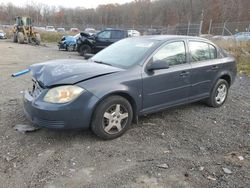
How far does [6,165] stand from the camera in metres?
3.37

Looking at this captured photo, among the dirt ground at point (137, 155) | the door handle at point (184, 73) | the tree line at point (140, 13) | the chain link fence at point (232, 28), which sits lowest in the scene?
the dirt ground at point (137, 155)

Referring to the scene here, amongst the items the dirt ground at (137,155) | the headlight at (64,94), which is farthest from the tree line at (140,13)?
the headlight at (64,94)

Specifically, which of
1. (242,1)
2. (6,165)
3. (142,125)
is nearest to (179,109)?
(142,125)

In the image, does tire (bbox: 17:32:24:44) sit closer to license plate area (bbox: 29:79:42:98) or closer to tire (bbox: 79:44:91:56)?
tire (bbox: 79:44:91:56)

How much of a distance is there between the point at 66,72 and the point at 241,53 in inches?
501

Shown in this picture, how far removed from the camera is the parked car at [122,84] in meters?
3.73

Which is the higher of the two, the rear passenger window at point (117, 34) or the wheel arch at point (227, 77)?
the rear passenger window at point (117, 34)

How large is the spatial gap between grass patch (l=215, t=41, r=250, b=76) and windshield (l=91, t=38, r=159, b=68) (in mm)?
6970

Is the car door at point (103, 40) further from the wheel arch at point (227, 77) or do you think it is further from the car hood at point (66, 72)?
the car hood at point (66, 72)

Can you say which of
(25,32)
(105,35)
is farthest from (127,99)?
(25,32)

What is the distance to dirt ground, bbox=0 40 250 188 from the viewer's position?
10.3 ft

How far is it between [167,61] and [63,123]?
82.7 inches

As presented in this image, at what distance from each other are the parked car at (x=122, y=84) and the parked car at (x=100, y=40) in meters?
10.7

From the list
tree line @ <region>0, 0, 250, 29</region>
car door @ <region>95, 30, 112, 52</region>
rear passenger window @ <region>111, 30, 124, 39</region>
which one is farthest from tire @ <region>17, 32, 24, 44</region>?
tree line @ <region>0, 0, 250, 29</region>
